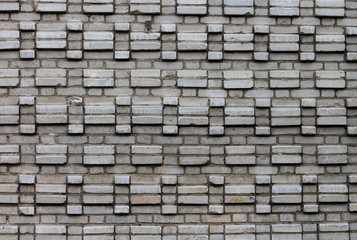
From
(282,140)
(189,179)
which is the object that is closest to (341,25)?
(282,140)

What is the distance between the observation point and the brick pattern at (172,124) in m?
3.28

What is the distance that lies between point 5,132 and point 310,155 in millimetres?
2318

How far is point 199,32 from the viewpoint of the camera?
335 cm

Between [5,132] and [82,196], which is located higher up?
[5,132]

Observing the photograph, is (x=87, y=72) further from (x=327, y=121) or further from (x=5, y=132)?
(x=327, y=121)

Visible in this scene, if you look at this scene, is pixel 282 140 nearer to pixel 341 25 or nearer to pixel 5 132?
pixel 341 25

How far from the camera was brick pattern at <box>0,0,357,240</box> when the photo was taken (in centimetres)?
328

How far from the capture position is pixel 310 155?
3.34m

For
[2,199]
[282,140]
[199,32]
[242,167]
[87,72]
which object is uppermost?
[199,32]

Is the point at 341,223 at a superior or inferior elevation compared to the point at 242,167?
inferior

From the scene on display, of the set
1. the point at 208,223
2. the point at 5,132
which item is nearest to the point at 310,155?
the point at 208,223

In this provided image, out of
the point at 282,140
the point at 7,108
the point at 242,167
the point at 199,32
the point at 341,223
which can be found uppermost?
the point at 199,32

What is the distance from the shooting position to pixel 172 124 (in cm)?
330

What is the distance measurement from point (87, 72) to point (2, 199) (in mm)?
1140
